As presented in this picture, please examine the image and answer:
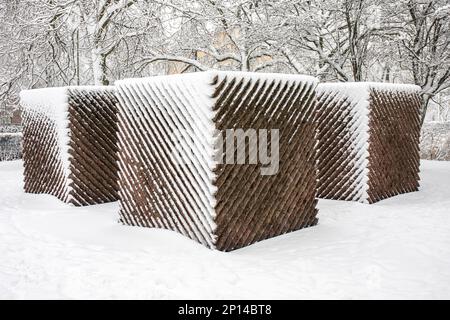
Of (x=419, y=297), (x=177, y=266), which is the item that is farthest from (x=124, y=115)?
(x=419, y=297)

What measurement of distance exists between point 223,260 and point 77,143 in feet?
13.4

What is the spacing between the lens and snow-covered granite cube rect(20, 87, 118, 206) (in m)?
8.17

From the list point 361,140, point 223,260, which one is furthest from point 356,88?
point 223,260

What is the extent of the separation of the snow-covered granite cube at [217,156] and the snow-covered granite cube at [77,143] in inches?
67.1

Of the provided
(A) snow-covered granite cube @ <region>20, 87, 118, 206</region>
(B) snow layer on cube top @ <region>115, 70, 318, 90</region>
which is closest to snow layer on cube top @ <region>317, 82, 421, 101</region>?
(B) snow layer on cube top @ <region>115, 70, 318, 90</region>

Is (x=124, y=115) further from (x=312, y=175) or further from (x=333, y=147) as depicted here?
(x=333, y=147)

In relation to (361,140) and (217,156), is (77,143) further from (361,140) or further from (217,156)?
(361,140)

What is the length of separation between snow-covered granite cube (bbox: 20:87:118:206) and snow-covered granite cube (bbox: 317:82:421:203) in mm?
3911

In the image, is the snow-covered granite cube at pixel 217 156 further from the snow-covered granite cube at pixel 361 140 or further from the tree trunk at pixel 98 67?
the tree trunk at pixel 98 67

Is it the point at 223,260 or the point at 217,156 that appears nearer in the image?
the point at 223,260

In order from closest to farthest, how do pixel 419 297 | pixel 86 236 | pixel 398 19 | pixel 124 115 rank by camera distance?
pixel 419 297
pixel 86 236
pixel 124 115
pixel 398 19

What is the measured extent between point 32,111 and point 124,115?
358cm

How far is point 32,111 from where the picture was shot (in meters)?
9.45

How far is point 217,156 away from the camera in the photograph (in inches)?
214
